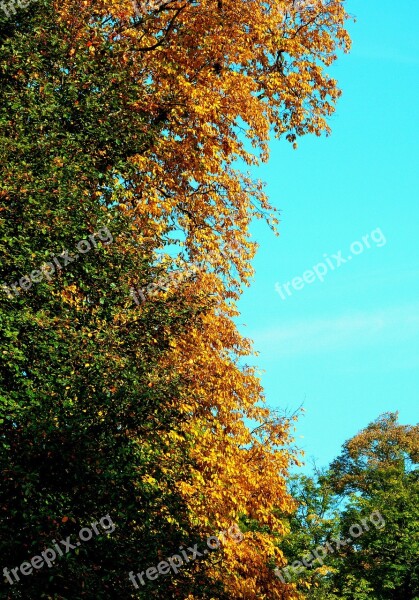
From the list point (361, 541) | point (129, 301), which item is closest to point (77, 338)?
point (129, 301)

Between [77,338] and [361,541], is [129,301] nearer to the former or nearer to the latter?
[77,338]

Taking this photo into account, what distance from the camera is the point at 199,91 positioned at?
22.2m

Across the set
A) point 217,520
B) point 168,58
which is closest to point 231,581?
point 217,520

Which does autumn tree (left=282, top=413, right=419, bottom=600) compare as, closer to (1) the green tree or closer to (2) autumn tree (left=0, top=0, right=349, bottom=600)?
(2) autumn tree (left=0, top=0, right=349, bottom=600)

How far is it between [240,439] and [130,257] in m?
8.85

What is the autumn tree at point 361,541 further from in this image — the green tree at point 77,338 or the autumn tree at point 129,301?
the green tree at point 77,338

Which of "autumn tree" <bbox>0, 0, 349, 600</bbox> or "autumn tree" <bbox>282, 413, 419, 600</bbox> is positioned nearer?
"autumn tree" <bbox>0, 0, 349, 600</bbox>

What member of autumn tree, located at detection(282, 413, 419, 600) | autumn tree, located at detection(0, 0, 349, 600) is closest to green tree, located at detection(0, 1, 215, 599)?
autumn tree, located at detection(0, 0, 349, 600)

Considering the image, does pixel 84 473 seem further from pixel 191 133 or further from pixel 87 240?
pixel 191 133

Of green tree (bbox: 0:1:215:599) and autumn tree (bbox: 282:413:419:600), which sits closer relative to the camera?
green tree (bbox: 0:1:215:599)

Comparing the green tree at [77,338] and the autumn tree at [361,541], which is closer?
the green tree at [77,338]

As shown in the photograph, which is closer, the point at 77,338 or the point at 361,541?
the point at 77,338

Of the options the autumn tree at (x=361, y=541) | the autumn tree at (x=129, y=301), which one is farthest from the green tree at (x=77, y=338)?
the autumn tree at (x=361, y=541)

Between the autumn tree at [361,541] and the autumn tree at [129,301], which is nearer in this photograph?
the autumn tree at [129,301]
